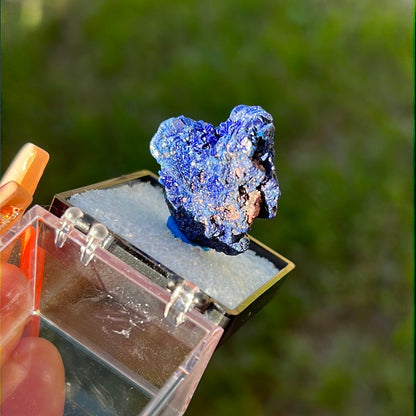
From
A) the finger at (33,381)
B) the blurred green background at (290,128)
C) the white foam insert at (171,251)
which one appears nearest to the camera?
the finger at (33,381)

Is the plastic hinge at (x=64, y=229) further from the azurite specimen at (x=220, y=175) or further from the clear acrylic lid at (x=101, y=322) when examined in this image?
the azurite specimen at (x=220, y=175)

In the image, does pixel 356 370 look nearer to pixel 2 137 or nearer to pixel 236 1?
pixel 2 137

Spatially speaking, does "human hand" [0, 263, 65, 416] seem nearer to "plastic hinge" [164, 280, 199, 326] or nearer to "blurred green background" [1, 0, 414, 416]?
"plastic hinge" [164, 280, 199, 326]

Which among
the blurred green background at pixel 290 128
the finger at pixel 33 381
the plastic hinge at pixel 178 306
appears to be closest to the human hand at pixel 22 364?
the finger at pixel 33 381

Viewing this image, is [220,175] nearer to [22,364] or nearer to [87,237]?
[87,237]

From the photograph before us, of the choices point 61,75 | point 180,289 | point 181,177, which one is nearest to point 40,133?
point 61,75
